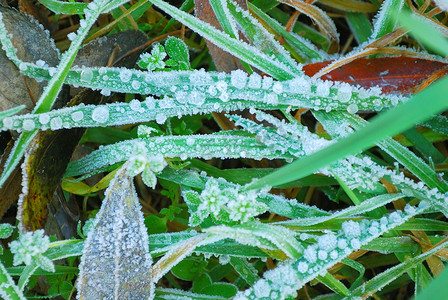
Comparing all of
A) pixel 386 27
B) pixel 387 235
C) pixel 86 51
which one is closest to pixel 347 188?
pixel 387 235

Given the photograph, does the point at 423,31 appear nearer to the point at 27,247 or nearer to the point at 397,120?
the point at 397,120

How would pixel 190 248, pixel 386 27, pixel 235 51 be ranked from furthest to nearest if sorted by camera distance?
pixel 386 27
pixel 235 51
pixel 190 248

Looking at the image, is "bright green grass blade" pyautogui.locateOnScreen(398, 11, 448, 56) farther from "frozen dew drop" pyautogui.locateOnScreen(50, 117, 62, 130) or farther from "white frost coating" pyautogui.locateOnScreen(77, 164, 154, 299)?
"frozen dew drop" pyautogui.locateOnScreen(50, 117, 62, 130)

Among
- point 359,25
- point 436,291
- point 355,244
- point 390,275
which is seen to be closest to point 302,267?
point 355,244

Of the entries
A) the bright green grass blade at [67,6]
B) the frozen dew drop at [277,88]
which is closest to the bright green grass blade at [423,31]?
the frozen dew drop at [277,88]

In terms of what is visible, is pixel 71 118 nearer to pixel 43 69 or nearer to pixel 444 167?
pixel 43 69
